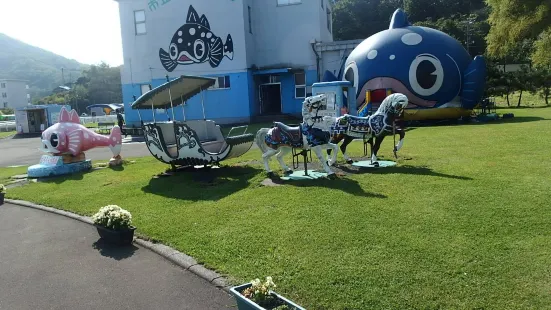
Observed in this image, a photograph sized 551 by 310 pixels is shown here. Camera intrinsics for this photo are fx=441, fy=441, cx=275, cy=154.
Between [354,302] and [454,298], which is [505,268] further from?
[354,302]

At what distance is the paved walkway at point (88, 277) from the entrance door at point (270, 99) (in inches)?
958

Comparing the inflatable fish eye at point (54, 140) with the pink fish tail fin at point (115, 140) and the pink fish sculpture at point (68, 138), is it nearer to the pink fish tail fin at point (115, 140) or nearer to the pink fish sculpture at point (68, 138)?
the pink fish sculpture at point (68, 138)

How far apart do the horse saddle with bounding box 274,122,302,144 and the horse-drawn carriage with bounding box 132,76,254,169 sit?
1.63 m

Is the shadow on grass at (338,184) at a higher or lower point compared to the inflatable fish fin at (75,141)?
lower

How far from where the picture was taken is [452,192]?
23.8 feet

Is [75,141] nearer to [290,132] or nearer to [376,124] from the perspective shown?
[290,132]

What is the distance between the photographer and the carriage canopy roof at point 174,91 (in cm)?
1091

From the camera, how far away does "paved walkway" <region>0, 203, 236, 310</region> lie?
4.73 m

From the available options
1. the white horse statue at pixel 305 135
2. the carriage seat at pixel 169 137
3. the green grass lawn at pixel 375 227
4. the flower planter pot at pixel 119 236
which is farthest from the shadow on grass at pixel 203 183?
the flower planter pot at pixel 119 236

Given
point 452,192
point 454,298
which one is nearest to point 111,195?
point 452,192

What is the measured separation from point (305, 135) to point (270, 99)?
22.7m

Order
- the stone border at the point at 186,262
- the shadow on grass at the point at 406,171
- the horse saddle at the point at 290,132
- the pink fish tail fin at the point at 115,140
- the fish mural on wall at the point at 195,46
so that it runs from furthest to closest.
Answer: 1. the fish mural on wall at the point at 195,46
2. the pink fish tail fin at the point at 115,140
3. the horse saddle at the point at 290,132
4. the shadow on grass at the point at 406,171
5. the stone border at the point at 186,262

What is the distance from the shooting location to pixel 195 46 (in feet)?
95.6

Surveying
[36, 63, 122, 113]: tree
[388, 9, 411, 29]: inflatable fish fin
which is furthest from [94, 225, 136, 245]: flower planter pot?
[36, 63, 122, 113]: tree
